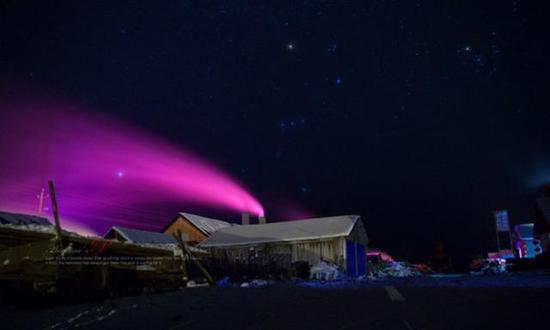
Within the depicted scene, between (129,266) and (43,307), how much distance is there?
3.14 meters

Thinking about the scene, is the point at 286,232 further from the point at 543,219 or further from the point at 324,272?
the point at 543,219

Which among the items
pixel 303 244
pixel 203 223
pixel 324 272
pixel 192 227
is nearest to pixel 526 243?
pixel 303 244

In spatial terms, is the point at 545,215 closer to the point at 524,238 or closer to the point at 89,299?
the point at 524,238

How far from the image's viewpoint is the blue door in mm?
26656

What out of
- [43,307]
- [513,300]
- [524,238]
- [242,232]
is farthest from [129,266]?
[524,238]

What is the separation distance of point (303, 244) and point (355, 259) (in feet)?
14.2

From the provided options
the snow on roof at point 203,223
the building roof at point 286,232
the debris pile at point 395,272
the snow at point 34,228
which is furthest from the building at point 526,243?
the snow at point 34,228

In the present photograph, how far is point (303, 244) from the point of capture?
27.1 m

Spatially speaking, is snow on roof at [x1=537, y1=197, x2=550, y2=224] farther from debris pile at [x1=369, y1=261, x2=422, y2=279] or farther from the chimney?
the chimney

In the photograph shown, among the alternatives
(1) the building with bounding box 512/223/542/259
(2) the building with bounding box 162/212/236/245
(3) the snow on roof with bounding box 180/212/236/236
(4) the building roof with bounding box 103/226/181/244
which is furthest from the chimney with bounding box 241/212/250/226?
(1) the building with bounding box 512/223/542/259

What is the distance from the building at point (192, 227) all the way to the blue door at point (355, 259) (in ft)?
46.6

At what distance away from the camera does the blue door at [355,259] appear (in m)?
26.7

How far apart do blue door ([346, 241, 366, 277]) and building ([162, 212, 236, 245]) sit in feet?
46.6

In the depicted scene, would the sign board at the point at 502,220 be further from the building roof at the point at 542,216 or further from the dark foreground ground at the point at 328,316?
the dark foreground ground at the point at 328,316
